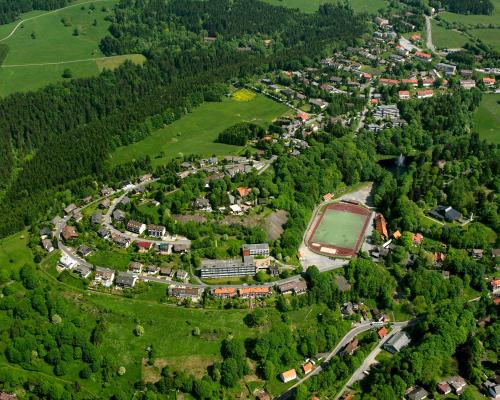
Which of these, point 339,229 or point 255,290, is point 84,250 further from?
point 339,229

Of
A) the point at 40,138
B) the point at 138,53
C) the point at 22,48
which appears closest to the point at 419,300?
the point at 40,138

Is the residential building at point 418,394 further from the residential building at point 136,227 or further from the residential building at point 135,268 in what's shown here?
the residential building at point 136,227

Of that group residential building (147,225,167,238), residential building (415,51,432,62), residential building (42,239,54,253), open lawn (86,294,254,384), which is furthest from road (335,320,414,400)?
residential building (415,51,432,62)

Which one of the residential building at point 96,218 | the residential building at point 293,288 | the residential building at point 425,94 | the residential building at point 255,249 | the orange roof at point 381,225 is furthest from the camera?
the residential building at point 425,94

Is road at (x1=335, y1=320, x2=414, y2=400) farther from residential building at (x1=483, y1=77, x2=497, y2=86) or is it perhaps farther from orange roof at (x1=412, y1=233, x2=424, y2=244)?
residential building at (x1=483, y1=77, x2=497, y2=86)

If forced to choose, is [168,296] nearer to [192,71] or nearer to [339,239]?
[339,239]

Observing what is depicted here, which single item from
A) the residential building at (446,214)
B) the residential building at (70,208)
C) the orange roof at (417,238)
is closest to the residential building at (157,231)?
the residential building at (70,208)
